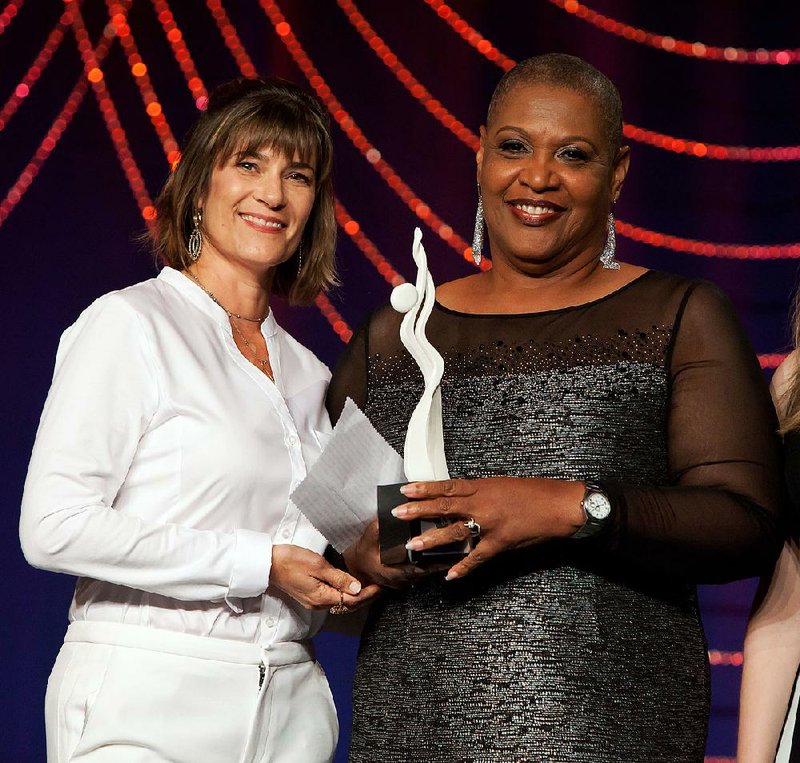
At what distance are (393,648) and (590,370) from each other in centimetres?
55

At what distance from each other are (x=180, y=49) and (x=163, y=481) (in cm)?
250

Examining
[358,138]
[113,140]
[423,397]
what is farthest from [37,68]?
[423,397]

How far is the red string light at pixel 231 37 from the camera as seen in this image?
13.7 feet

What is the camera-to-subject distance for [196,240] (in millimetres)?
2443

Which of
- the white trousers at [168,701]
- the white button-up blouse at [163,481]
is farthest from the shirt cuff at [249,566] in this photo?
the white trousers at [168,701]

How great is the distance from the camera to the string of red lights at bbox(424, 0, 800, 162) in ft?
13.6

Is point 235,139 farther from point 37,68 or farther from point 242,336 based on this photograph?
point 37,68

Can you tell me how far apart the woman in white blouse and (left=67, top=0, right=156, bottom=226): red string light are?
200cm

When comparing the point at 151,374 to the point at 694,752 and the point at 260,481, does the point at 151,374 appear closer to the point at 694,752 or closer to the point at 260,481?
the point at 260,481

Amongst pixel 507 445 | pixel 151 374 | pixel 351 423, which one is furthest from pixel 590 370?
pixel 151 374

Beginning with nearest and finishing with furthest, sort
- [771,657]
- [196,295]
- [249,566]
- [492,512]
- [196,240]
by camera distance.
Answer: [492,512], [249,566], [771,657], [196,295], [196,240]

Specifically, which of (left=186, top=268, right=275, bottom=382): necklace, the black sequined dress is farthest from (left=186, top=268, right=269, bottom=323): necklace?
the black sequined dress

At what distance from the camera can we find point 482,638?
1999mm

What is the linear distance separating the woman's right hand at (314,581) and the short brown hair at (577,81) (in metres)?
0.83
